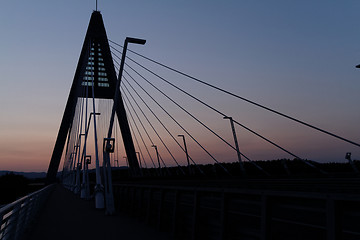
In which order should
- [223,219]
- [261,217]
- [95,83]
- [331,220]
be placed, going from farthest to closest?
[95,83] → [223,219] → [261,217] → [331,220]

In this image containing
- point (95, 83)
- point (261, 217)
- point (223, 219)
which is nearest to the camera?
point (261, 217)

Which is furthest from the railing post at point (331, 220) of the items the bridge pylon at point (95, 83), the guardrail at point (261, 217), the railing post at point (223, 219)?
the bridge pylon at point (95, 83)

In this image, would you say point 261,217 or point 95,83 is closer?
point 261,217

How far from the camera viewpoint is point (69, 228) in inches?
464

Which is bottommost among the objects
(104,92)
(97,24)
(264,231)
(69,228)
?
(69,228)

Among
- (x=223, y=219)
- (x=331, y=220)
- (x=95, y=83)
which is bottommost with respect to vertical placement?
(x=223, y=219)

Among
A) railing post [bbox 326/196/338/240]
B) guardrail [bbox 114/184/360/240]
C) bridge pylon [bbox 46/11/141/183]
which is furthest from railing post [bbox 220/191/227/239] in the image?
bridge pylon [bbox 46/11/141/183]

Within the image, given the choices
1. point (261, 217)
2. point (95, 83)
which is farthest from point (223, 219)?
point (95, 83)

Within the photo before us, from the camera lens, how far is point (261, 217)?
5.54 m

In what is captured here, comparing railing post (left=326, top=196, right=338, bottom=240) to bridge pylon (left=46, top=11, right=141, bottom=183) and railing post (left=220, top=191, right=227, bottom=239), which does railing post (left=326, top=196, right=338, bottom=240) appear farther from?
bridge pylon (left=46, top=11, right=141, bottom=183)

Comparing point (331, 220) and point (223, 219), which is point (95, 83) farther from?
point (331, 220)

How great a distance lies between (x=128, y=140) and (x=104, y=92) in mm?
10612

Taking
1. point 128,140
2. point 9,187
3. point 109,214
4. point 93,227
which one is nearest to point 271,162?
point 128,140

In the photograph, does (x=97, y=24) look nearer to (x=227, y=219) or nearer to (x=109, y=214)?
(x=109, y=214)
